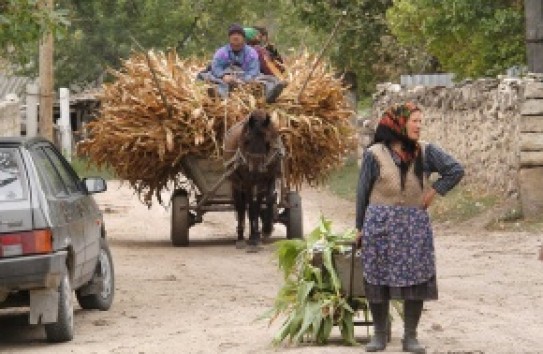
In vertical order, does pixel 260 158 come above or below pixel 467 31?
below

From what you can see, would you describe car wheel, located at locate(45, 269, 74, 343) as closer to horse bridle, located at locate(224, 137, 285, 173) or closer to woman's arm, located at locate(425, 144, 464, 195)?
woman's arm, located at locate(425, 144, 464, 195)

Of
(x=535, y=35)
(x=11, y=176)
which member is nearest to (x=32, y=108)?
(x=535, y=35)

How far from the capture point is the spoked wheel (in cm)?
2075

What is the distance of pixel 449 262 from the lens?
58.4ft

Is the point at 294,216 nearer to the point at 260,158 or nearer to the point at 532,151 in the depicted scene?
the point at 260,158

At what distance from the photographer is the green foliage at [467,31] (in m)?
27.2

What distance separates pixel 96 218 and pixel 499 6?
15.2 meters

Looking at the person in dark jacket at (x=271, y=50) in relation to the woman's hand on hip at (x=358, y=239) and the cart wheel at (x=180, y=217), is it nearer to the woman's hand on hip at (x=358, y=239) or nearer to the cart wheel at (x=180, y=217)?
the cart wheel at (x=180, y=217)

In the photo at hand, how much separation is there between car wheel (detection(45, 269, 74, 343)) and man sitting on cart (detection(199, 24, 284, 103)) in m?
7.99

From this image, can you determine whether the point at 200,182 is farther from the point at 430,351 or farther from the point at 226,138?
the point at 430,351

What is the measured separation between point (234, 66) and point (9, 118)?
11.1 metres

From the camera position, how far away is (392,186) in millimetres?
10852

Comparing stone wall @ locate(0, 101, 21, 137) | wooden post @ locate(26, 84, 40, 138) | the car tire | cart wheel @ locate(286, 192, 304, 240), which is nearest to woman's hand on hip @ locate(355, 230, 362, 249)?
the car tire

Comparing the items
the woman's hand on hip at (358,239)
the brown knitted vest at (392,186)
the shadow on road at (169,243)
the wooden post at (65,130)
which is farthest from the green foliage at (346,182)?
the brown knitted vest at (392,186)
